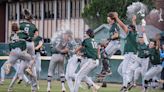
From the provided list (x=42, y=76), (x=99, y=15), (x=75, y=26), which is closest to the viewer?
(x=42, y=76)

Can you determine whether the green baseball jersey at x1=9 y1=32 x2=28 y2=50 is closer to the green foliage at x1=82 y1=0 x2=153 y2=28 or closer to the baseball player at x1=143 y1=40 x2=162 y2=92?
the baseball player at x1=143 y1=40 x2=162 y2=92

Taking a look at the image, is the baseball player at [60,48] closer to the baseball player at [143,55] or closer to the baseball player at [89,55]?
the baseball player at [89,55]

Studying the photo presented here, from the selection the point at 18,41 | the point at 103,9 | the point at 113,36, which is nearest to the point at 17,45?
the point at 18,41

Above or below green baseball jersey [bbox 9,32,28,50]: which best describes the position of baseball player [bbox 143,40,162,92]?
below

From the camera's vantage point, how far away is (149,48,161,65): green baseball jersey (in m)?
20.9

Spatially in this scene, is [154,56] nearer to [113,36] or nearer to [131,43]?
[131,43]

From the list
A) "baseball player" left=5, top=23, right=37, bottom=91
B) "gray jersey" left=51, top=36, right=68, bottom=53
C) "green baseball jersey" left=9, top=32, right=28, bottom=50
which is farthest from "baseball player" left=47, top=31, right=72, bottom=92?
"green baseball jersey" left=9, top=32, right=28, bottom=50

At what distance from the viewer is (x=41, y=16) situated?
166 feet

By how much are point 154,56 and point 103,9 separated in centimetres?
1539

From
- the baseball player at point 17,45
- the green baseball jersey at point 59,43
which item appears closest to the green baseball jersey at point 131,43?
the green baseball jersey at point 59,43

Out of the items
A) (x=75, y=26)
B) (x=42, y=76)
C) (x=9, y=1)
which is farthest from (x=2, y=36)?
(x=42, y=76)

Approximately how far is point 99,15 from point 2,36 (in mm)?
19974

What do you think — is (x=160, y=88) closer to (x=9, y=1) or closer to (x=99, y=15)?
(x=99, y=15)

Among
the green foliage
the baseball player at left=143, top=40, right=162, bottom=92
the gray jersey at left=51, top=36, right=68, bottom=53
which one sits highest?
the green foliage
